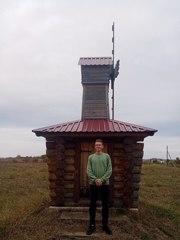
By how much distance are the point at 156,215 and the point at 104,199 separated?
381 cm

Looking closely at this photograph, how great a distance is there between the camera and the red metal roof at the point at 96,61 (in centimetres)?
1310

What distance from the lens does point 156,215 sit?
11531 millimetres

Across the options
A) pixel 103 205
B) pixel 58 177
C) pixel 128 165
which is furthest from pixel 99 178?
pixel 58 177

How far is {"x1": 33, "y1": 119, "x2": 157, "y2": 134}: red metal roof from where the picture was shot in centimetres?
1020

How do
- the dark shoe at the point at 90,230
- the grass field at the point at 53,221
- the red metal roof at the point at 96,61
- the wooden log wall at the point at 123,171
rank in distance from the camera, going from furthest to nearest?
the red metal roof at the point at 96,61 < the wooden log wall at the point at 123,171 < the grass field at the point at 53,221 < the dark shoe at the point at 90,230

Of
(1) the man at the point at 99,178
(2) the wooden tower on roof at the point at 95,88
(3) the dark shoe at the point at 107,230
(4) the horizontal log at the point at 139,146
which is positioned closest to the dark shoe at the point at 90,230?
(1) the man at the point at 99,178

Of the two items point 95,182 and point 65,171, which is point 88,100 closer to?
point 65,171

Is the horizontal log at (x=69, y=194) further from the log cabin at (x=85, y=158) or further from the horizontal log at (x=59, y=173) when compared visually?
the horizontal log at (x=59, y=173)

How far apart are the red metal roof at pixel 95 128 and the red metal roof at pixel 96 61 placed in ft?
8.68

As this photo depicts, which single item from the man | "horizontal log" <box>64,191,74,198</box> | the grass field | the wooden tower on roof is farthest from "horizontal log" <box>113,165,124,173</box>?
the wooden tower on roof

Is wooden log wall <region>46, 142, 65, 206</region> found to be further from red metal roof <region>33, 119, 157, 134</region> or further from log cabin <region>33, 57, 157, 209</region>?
red metal roof <region>33, 119, 157, 134</region>

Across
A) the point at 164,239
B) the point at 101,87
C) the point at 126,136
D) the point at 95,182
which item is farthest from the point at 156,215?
the point at 101,87

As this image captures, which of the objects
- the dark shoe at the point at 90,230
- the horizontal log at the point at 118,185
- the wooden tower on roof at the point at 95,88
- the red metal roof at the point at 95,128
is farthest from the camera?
the wooden tower on roof at the point at 95,88

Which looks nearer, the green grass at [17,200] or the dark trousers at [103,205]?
the dark trousers at [103,205]
